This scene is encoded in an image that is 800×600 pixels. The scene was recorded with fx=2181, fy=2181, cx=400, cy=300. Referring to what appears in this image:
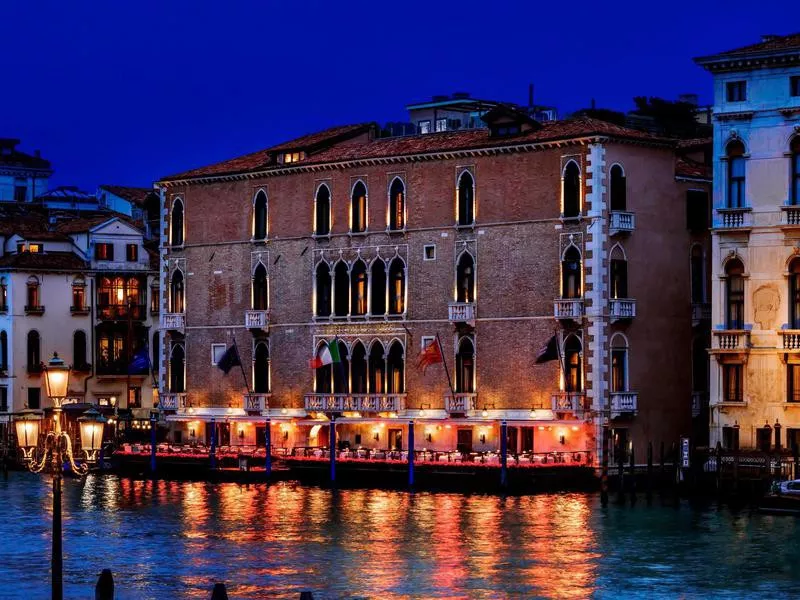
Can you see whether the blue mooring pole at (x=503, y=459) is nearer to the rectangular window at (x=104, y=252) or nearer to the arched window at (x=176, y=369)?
the arched window at (x=176, y=369)

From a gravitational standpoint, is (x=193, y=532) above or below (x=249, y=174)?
below

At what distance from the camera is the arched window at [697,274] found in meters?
60.6

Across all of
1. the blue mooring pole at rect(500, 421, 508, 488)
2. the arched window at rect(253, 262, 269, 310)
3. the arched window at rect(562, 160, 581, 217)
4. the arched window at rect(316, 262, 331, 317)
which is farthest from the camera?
the arched window at rect(253, 262, 269, 310)

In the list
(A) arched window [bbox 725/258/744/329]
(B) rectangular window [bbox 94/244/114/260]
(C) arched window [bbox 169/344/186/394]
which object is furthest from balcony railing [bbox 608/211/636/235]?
(B) rectangular window [bbox 94/244/114/260]

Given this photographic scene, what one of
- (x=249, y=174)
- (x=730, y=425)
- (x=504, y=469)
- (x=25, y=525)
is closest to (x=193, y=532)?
(x=25, y=525)

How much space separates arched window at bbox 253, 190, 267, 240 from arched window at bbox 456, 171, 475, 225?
804 cm

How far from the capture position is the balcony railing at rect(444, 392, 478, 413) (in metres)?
60.8

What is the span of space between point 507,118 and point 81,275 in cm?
2435

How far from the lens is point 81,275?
262ft

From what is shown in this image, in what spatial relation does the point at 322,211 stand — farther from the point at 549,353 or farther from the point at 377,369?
the point at 549,353

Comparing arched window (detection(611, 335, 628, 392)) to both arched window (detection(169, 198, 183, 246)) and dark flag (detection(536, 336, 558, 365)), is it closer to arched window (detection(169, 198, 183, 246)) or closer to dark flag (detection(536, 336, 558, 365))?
dark flag (detection(536, 336, 558, 365))

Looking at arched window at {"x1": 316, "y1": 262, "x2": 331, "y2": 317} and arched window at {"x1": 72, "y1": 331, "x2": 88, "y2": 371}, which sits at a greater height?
arched window at {"x1": 316, "y1": 262, "x2": 331, "y2": 317}

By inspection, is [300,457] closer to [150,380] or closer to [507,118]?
[507,118]

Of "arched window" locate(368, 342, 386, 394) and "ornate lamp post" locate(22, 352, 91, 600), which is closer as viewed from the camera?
"ornate lamp post" locate(22, 352, 91, 600)
